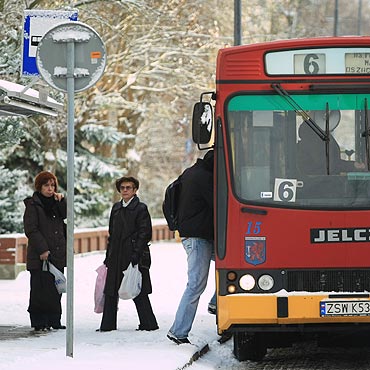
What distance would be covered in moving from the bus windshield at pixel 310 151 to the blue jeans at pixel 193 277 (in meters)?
1.28

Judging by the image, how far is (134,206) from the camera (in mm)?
14070

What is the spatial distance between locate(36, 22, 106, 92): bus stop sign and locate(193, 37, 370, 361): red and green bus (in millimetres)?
961

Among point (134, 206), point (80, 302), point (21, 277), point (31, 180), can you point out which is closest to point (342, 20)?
point (31, 180)

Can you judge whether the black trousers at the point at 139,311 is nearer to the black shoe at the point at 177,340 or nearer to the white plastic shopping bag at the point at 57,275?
the white plastic shopping bag at the point at 57,275

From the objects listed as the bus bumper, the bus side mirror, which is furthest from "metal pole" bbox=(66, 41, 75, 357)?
the bus bumper

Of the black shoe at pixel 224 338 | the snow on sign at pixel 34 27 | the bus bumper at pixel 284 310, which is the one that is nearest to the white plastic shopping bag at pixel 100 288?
the black shoe at pixel 224 338

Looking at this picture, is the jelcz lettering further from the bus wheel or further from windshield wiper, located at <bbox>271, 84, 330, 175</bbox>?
the bus wheel

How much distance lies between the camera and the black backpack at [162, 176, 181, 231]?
12711 millimetres

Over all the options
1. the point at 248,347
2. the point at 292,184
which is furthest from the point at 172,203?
the point at 292,184

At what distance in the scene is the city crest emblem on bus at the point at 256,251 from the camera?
11.3 metres

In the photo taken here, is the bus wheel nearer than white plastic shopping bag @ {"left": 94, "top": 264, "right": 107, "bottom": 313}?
Yes

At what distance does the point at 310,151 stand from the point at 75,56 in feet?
7.24

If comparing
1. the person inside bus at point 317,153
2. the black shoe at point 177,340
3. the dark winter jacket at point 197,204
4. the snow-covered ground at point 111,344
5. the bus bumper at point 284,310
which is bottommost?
the snow-covered ground at point 111,344

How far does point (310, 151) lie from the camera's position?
11.4m
